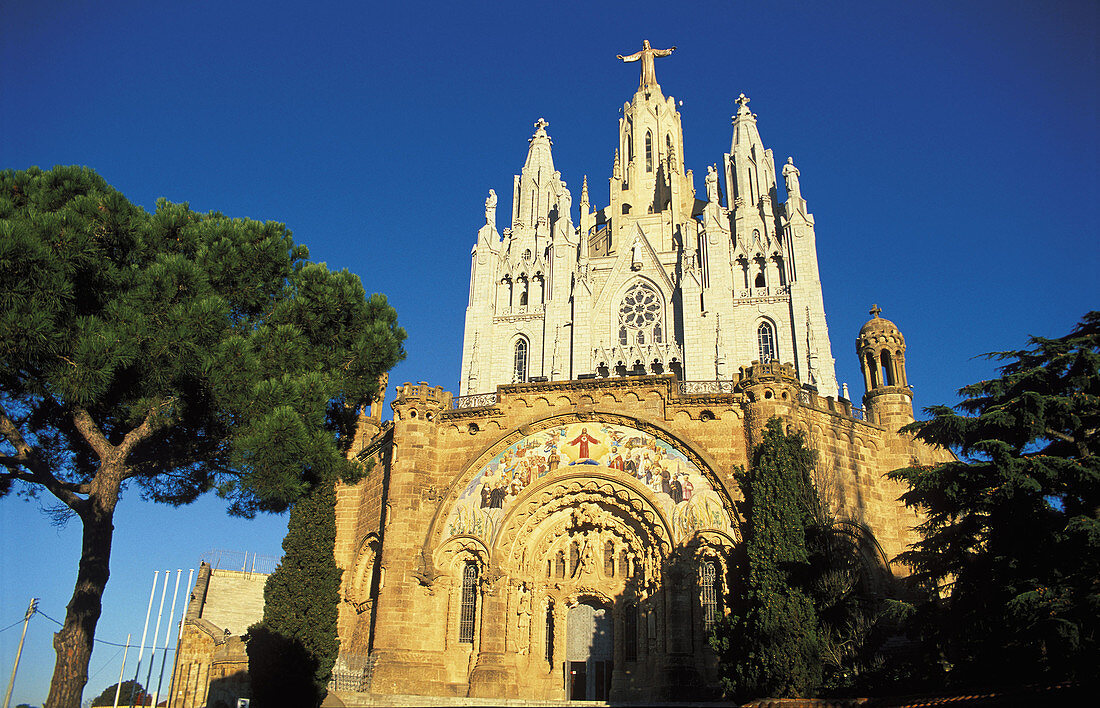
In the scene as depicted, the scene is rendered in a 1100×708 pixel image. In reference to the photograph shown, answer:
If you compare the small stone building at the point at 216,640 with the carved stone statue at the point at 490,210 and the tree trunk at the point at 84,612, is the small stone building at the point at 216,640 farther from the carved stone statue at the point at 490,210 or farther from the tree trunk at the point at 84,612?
the carved stone statue at the point at 490,210

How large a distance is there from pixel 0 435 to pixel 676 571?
1494cm

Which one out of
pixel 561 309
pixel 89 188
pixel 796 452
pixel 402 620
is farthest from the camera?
pixel 561 309

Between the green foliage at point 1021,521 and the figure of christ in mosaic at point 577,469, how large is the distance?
5.68 metres

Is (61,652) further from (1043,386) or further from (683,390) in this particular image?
(1043,386)

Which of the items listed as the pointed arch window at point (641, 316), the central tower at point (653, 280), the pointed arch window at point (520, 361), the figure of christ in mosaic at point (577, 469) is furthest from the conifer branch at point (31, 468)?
the pointed arch window at point (641, 316)

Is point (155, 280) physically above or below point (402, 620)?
above

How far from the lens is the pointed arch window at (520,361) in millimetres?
43719

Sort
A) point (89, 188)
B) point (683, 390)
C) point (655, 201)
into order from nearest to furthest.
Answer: point (89, 188), point (683, 390), point (655, 201)

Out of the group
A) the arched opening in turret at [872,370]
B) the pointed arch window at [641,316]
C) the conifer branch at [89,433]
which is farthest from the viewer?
the pointed arch window at [641,316]

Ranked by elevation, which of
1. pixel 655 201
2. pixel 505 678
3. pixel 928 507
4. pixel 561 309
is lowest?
pixel 505 678

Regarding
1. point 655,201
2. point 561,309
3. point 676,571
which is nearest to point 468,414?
point 676,571

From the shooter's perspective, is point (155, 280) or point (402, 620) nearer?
point (155, 280)

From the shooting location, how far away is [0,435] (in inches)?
579

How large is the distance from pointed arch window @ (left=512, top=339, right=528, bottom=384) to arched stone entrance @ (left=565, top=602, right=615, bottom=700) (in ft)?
67.6
